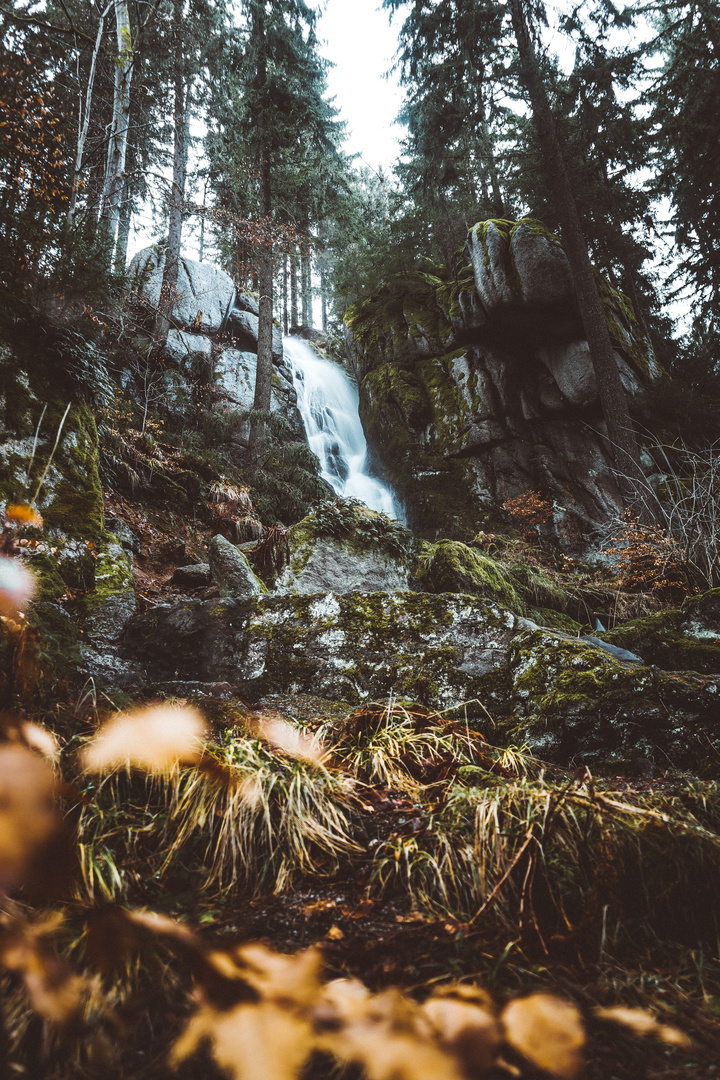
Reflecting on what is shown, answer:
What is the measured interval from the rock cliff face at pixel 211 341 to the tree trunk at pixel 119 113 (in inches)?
134

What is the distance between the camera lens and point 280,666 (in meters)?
3.07

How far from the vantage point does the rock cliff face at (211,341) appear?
1241 cm

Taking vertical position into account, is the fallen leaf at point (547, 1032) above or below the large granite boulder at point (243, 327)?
below

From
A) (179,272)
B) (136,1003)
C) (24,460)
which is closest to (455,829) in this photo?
(136,1003)

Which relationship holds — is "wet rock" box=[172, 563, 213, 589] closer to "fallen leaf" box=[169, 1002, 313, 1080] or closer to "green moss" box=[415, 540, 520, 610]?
"green moss" box=[415, 540, 520, 610]

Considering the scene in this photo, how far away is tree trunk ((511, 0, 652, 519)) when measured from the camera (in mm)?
9452

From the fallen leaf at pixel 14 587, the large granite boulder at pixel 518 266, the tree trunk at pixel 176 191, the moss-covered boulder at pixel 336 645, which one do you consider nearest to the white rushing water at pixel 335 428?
the tree trunk at pixel 176 191

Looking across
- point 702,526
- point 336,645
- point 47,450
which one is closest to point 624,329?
point 702,526

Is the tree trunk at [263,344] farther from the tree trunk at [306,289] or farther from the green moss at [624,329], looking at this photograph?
the tree trunk at [306,289]

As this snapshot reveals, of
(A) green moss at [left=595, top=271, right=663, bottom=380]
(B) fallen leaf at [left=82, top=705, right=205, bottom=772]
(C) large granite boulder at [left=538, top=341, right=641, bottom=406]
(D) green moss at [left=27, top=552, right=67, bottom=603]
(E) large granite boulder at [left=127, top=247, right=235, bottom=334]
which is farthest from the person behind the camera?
(E) large granite boulder at [left=127, top=247, right=235, bottom=334]

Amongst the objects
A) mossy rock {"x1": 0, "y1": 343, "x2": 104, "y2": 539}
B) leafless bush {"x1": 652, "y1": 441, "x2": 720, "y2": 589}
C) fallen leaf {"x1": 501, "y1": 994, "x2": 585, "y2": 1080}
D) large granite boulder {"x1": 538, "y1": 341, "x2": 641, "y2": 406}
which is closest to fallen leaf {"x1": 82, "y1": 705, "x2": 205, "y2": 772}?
fallen leaf {"x1": 501, "y1": 994, "x2": 585, "y2": 1080}

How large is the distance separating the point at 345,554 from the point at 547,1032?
15.7 feet

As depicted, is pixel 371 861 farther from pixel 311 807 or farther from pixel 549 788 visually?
pixel 549 788

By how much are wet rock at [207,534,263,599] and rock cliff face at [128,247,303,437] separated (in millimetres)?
7186
